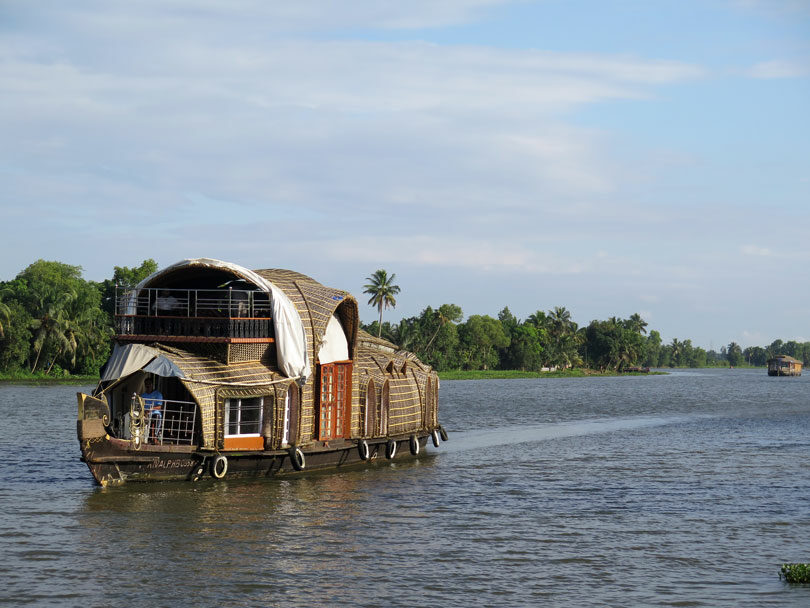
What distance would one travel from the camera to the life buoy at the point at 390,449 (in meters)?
30.3

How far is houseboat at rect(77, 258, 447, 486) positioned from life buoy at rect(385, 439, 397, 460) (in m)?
1.54

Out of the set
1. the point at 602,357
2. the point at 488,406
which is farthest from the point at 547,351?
the point at 488,406

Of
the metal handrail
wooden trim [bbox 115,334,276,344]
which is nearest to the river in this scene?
wooden trim [bbox 115,334,276,344]

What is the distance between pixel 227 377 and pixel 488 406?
42.0 metres

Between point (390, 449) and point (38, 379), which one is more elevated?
point (38, 379)

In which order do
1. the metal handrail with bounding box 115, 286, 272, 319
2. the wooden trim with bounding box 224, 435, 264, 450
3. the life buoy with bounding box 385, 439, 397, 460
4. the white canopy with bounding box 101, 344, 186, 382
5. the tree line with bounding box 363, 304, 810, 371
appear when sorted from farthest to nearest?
the tree line with bounding box 363, 304, 810, 371 < the life buoy with bounding box 385, 439, 397, 460 < the metal handrail with bounding box 115, 286, 272, 319 < the wooden trim with bounding box 224, 435, 264, 450 < the white canopy with bounding box 101, 344, 186, 382

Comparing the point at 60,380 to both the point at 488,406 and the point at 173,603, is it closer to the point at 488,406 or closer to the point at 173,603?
the point at 488,406

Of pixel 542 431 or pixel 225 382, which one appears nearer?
pixel 225 382

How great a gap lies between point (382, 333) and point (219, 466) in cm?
7885

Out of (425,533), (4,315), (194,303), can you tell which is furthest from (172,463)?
(4,315)

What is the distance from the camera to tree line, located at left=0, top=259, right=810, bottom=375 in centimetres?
7944

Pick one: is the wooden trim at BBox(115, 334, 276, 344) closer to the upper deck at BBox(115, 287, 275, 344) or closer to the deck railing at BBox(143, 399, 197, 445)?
the upper deck at BBox(115, 287, 275, 344)

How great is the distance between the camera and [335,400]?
2789 cm

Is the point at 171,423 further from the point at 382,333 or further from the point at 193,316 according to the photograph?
the point at 382,333
